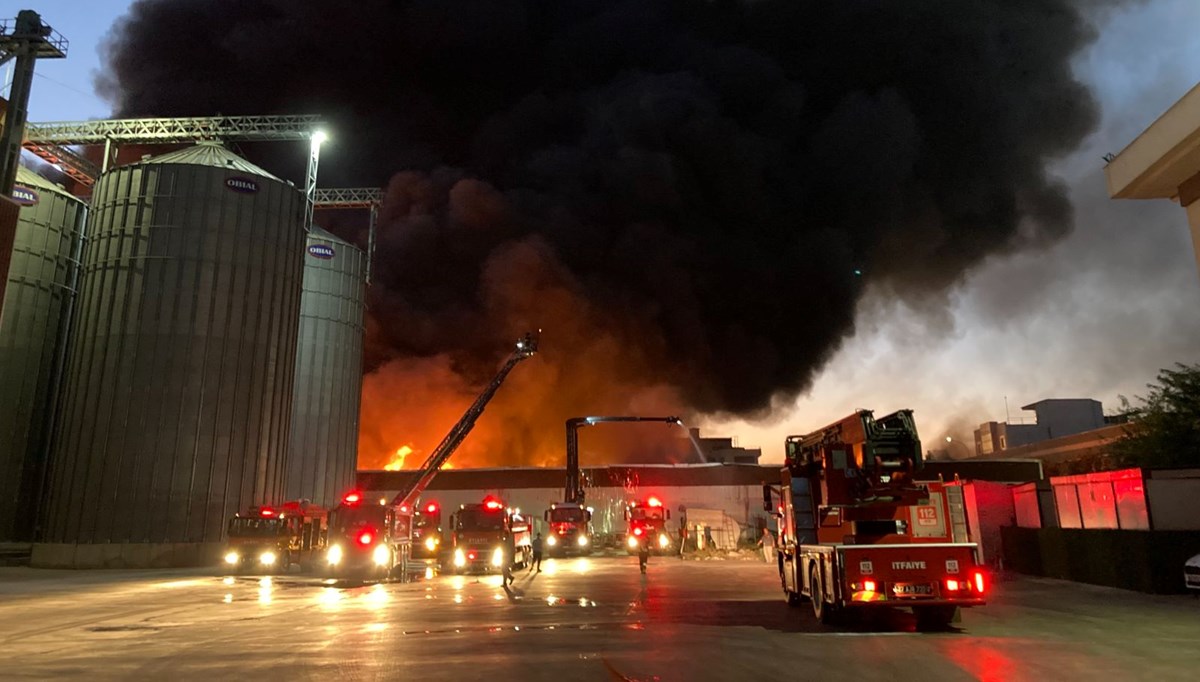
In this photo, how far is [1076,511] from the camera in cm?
2141

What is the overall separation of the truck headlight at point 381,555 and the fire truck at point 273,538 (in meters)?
6.39

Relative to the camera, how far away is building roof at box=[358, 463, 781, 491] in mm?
48062

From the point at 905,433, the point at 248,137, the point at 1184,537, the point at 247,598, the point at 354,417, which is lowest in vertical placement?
the point at 247,598

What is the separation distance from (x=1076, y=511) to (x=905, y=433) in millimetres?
14053

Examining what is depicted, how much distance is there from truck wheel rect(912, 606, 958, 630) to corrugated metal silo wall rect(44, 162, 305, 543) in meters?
28.1

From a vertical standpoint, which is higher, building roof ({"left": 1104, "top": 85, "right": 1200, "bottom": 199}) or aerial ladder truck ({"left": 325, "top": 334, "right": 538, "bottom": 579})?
building roof ({"left": 1104, "top": 85, "right": 1200, "bottom": 199})

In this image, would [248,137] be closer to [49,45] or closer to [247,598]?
[49,45]

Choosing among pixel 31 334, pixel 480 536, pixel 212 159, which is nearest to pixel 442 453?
pixel 480 536

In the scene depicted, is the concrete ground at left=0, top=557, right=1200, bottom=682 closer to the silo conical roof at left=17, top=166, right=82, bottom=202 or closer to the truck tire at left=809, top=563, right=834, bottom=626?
the truck tire at left=809, top=563, right=834, bottom=626

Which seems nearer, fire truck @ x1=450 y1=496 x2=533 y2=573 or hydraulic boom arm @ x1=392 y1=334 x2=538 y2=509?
A: fire truck @ x1=450 y1=496 x2=533 y2=573

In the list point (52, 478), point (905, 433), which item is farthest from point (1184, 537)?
point (52, 478)

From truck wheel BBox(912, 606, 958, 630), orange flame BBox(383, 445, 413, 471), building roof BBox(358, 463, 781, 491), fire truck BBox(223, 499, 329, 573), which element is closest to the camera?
truck wheel BBox(912, 606, 958, 630)

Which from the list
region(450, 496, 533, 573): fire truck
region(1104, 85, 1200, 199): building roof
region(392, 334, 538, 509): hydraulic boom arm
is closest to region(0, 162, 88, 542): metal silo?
region(392, 334, 538, 509): hydraulic boom arm

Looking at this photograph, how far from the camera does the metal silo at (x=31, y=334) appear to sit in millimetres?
33094
